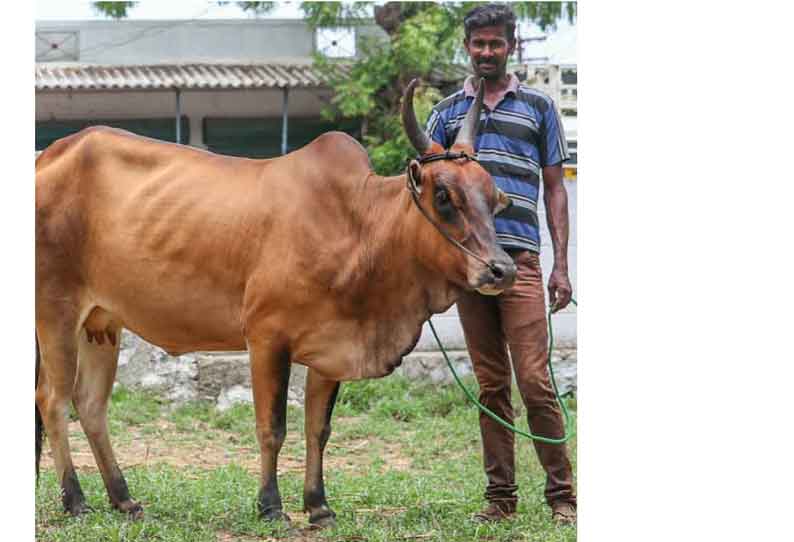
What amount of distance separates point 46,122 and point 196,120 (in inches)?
71.8

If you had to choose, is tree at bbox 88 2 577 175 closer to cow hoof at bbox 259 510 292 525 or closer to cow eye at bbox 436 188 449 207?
cow eye at bbox 436 188 449 207

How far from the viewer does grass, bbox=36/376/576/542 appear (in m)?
5.32

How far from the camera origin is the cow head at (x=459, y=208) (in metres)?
4.89

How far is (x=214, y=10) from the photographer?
8.47 meters

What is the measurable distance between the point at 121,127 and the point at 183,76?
87 cm

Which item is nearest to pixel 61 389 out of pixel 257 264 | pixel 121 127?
pixel 257 264

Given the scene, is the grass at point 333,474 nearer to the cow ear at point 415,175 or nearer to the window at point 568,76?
the cow ear at point 415,175

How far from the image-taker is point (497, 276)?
15.9 feet

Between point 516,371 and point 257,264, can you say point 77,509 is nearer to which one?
point 257,264

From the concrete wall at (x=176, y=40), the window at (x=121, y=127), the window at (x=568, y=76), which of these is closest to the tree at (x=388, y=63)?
the concrete wall at (x=176, y=40)

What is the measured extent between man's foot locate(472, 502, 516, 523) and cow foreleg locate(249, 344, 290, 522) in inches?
34.1

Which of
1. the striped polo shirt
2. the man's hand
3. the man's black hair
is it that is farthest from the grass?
the man's black hair
